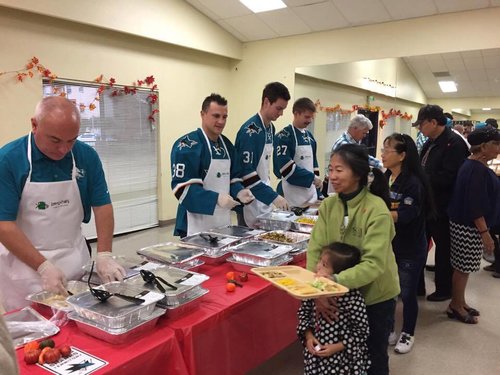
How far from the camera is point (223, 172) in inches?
89.4

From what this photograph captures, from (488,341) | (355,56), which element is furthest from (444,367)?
(355,56)

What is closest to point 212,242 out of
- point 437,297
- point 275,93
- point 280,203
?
point 280,203

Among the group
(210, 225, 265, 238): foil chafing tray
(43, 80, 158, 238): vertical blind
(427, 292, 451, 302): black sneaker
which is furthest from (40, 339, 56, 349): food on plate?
(43, 80, 158, 238): vertical blind

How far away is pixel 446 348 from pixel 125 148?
3837 millimetres

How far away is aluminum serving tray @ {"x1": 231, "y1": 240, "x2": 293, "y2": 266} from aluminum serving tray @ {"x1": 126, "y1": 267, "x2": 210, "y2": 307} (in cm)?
33

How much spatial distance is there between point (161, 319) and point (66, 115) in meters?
0.80

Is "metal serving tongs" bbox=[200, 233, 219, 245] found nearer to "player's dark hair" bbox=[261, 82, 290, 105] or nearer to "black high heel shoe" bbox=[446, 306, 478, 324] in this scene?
"player's dark hair" bbox=[261, 82, 290, 105]

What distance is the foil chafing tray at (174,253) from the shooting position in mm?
1624

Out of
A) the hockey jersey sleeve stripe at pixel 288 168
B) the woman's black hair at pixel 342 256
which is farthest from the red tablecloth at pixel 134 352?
the hockey jersey sleeve stripe at pixel 288 168

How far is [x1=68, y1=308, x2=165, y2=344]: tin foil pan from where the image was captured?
109 cm

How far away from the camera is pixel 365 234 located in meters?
1.42

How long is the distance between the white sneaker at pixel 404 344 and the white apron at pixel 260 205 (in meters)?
1.14

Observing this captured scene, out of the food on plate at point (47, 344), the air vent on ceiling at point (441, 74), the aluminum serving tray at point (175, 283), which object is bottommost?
the food on plate at point (47, 344)

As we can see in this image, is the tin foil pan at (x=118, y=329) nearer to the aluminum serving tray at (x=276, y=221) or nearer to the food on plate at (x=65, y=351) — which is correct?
the food on plate at (x=65, y=351)
